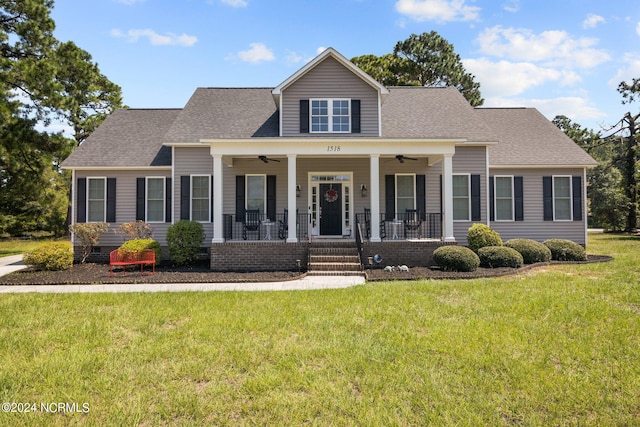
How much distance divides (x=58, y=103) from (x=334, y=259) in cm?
1500

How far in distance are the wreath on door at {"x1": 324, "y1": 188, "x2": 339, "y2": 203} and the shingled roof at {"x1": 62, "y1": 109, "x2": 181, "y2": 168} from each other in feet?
20.9

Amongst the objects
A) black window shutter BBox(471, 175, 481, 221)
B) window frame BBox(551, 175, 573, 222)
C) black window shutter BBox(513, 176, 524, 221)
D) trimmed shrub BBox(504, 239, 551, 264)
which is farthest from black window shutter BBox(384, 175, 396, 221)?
window frame BBox(551, 175, 573, 222)

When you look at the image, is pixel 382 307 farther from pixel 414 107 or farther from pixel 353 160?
pixel 414 107

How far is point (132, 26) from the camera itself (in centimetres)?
974

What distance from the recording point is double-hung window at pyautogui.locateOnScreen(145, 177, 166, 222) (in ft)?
48.0

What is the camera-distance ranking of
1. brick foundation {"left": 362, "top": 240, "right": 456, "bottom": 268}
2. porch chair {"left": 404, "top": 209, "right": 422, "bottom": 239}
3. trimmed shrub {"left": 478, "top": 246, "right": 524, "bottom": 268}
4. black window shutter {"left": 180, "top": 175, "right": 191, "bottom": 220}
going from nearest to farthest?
trimmed shrub {"left": 478, "top": 246, "right": 524, "bottom": 268} < brick foundation {"left": 362, "top": 240, "right": 456, "bottom": 268} < porch chair {"left": 404, "top": 209, "right": 422, "bottom": 239} < black window shutter {"left": 180, "top": 175, "right": 191, "bottom": 220}

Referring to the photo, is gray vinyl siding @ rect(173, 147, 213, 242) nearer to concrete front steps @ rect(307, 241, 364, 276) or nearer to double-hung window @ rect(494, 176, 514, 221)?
concrete front steps @ rect(307, 241, 364, 276)

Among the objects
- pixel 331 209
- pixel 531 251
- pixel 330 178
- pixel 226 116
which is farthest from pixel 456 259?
pixel 226 116

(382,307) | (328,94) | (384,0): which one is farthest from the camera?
(328,94)

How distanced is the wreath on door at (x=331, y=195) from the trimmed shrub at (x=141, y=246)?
6.42 meters

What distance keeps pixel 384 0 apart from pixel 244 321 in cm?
962

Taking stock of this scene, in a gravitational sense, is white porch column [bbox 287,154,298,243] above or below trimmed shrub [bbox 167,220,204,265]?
above

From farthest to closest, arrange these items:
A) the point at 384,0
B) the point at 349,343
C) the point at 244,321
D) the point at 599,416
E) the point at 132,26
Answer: the point at 384,0, the point at 132,26, the point at 244,321, the point at 349,343, the point at 599,416

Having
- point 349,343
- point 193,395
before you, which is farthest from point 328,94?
point 193,395
